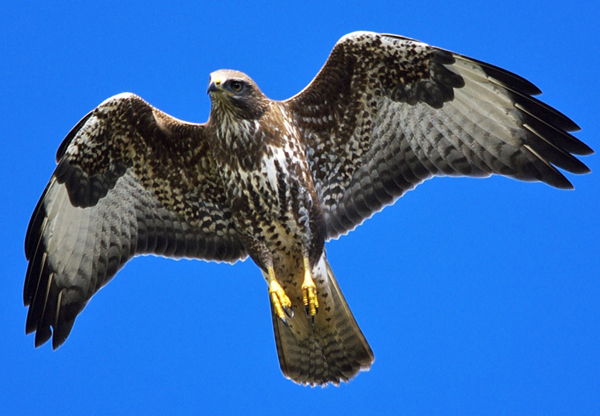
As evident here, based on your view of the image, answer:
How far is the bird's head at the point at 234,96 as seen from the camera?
9.68 m

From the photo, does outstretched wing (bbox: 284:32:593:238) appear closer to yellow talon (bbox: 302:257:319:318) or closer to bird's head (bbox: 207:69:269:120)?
bird's head (bbox: 207:69:269:120)

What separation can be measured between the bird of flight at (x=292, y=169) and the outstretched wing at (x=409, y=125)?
0.5 inches

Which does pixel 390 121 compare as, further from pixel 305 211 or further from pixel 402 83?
pixel 305 211

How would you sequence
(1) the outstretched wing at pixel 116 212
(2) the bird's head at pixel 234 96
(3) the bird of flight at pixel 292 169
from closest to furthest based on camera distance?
(2) the bird's head at pixel 234 96 → (3) the bird of flight at pixel 292 169 → (1) the outstretched wing at pixel 116 212

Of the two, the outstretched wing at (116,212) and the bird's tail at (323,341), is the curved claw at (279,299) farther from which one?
the outstretched wing at (116,212)

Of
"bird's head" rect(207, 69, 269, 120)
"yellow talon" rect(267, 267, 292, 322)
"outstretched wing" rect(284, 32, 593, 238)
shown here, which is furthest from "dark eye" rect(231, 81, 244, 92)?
"yellow talon" rect(267, 267, 292, 322)

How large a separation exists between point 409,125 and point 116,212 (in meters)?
2.99

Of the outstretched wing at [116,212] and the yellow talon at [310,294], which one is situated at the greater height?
the outstretched wing at [116,212]

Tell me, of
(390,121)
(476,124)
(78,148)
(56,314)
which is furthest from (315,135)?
(56,314)

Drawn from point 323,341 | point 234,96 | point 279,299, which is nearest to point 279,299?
point 279,299

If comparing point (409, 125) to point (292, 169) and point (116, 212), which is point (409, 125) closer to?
point (292, 169)

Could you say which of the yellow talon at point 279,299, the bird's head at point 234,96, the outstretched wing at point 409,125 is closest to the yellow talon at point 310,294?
the yellow talon at point 279,299

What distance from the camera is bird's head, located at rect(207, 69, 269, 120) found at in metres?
9.68

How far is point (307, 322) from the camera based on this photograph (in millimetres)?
10219
